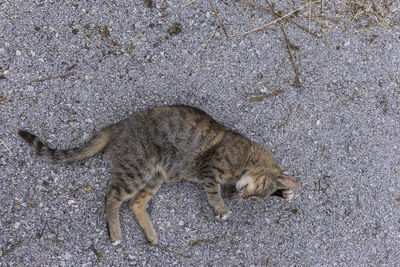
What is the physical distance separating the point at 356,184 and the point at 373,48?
1.83 metres

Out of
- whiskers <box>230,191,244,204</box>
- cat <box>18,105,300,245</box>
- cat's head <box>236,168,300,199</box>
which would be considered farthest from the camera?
whiskers <box>230,191,244,204</box>

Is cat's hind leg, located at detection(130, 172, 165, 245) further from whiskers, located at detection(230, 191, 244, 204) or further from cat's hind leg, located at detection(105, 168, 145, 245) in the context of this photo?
whiskers, located at detection(230, 191, 244, 204)

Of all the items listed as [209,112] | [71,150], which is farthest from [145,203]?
[209,112]

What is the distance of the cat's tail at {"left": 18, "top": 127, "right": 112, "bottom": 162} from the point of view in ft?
10.5

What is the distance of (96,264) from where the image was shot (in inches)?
135

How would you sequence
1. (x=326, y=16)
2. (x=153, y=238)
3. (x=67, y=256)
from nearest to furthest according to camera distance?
1. (x=67, y=256)
2. (x=153, y=238)
3. (x=326, y=16)

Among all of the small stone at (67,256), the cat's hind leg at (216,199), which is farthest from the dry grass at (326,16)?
the small stone at (67,256)

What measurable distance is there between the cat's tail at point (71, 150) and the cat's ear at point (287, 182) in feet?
6.37

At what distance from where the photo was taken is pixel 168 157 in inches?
129

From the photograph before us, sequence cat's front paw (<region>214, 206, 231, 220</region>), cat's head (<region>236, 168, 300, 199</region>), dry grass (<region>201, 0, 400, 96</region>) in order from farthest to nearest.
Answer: dry grass (<region>201, 0, 400, 96</region>), cat's front paw (<region>214, 206, 231, 220</region>), cat's head (<region>236, 168, 300, 199</region>)

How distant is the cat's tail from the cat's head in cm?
158

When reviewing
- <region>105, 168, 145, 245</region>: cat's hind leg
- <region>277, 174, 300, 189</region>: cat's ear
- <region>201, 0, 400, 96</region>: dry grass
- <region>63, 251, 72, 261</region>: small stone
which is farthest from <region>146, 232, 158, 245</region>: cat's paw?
<region>201, 0, 400, 96</region>: dry grass

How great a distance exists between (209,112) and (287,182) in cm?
123

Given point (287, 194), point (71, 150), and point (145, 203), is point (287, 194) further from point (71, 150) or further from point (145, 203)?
point (71, 150)
